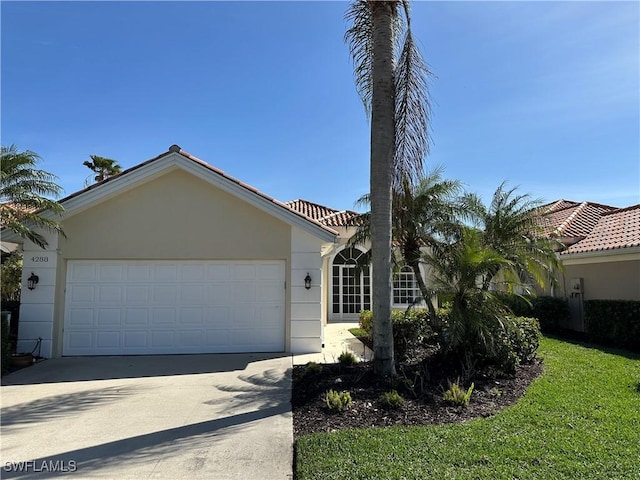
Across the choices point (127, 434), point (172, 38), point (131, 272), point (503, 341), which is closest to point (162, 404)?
point (127, 434)

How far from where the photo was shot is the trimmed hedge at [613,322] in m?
11.0

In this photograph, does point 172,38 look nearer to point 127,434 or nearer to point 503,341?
point 127,434

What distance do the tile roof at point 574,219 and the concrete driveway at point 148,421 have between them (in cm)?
1077

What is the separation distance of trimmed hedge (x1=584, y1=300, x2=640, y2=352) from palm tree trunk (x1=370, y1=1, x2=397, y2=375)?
798 centimetres

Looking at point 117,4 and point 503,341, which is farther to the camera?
point 117,4

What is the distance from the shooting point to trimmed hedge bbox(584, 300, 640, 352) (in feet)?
36.2

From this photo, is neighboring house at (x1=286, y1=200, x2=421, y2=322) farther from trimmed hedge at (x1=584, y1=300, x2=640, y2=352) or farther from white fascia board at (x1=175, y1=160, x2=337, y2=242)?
white fascia board at (x1=175, y1=160, x2=337, y2=242)

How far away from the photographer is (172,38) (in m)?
9.80

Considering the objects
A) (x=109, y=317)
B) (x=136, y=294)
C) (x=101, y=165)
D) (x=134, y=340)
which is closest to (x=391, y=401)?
(x=134, y=340)

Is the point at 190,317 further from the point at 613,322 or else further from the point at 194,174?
the point at 613,322

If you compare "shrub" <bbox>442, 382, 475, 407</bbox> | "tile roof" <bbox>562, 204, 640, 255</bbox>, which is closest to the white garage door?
"shrub" <bbox>442, 382, 475, 407</bbox>

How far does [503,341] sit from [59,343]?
1095 cm

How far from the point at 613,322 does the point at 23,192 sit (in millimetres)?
16110

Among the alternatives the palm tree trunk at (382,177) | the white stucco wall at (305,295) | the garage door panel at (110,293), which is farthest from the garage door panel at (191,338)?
the palm tree trunk at (382,177)
